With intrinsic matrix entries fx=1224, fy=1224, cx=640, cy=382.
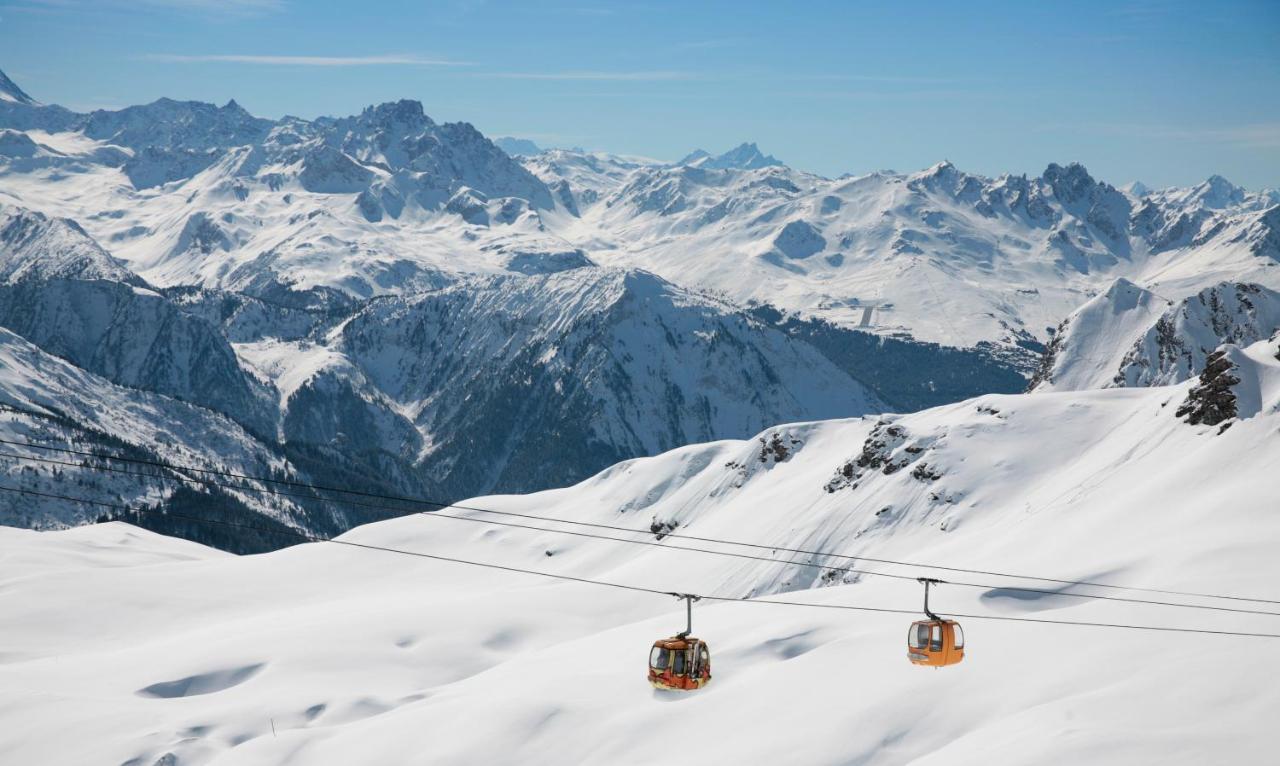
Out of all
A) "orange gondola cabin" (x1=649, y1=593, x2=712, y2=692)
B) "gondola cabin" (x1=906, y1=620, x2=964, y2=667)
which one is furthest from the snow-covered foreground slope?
"orange gondola cabin" (x1=649, y1=593, x2=712, y2=692)

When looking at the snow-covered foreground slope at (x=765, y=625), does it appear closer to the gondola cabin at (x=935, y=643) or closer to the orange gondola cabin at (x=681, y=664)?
the gondola cabin at (x=935, y=643)

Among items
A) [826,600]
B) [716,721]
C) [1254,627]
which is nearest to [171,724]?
[716,721]

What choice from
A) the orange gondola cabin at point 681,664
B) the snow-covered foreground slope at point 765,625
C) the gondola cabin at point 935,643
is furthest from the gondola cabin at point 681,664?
the snow-covered foreground slope at point 765,625

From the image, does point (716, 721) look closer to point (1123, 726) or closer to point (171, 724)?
point (1123, 726)

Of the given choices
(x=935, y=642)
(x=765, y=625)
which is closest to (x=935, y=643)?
(x=935, y=642)

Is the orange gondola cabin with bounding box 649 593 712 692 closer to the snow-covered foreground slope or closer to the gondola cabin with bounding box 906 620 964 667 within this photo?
the gondola cabin with bounding box 906 620 964 667
